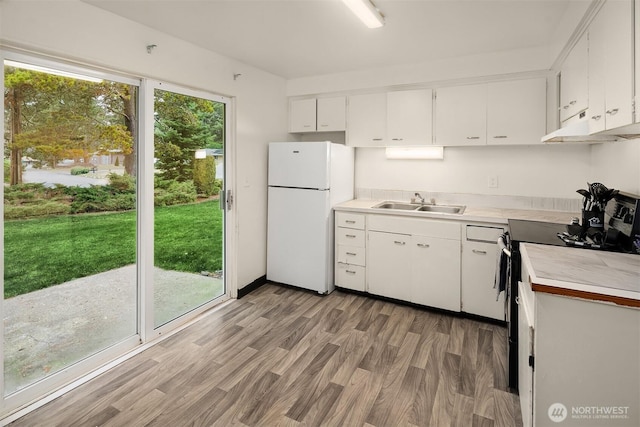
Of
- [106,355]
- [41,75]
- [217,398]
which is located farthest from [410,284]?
[41,75]

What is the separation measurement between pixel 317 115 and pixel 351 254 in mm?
1741

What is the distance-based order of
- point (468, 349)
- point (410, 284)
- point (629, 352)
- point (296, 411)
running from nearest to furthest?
point (629, 352), point (296, 411), point (468, 349), point (410, 284)

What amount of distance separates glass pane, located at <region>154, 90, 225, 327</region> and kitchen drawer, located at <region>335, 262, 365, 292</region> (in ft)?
4.17

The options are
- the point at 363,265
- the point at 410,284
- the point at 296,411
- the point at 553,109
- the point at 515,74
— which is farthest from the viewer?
the point at 363,265

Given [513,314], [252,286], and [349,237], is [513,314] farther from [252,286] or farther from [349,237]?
[252,286]

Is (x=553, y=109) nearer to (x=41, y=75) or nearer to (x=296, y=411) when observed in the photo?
(x=296, y=411)

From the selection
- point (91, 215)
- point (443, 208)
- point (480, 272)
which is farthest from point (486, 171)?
point (91, 215)

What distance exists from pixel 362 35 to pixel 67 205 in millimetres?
2529

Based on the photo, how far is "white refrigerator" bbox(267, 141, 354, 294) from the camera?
12.0 feet

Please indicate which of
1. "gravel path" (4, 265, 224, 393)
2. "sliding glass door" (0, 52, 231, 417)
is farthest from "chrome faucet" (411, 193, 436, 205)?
"gravel path" (4, 265, 224, 393)

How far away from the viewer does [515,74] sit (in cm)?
314

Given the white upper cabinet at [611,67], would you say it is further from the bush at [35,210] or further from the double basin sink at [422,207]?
the bush at [35,210]

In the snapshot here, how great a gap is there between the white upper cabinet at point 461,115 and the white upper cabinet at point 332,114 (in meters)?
1.06

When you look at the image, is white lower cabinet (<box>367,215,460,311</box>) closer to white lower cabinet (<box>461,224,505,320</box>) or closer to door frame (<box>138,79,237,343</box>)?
white lower cabinet (<box>461,224,505,320</box>)
